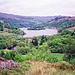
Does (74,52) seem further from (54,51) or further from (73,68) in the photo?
(54,51)

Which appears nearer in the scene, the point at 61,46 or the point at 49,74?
the point at 49,74

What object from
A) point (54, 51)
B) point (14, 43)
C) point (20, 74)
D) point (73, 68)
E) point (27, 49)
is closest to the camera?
point (20, 74)

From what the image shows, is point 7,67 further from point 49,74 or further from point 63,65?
point 63,65

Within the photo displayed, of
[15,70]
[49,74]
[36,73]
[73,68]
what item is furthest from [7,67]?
[73,68]

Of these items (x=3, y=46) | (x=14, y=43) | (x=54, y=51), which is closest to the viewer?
(x=54, y=51)

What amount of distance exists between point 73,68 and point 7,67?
16.0ft

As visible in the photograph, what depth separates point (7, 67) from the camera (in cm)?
789

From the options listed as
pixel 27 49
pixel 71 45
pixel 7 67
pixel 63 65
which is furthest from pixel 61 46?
pixel 7 67

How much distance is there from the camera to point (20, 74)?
689 centimetres

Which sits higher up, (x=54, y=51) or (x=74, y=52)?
(x=74, y=52)

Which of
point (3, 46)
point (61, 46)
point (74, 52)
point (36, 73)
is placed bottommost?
point (3, 46)

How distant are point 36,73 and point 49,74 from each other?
74cm

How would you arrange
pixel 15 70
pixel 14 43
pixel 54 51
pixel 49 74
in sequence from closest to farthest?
pixel 49 74 < pixel 15 70 < pixel 54 51 < pixel 14 43

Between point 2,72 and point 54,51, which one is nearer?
point 2,72
